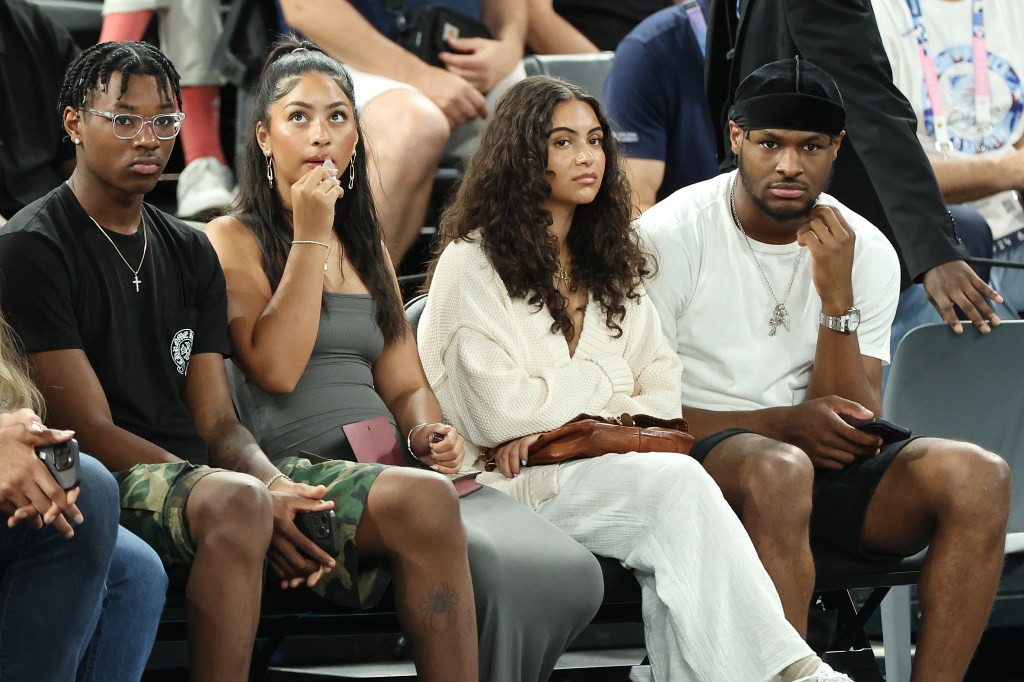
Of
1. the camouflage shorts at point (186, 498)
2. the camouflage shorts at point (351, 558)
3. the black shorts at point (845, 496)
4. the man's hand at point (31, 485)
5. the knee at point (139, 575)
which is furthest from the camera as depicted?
the black shorts at point (845, 496)

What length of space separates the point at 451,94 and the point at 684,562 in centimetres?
176

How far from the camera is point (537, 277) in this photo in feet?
10.1

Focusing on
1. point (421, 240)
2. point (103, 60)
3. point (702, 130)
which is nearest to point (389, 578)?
point (103, 60)

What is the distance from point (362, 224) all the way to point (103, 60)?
2.24 feet

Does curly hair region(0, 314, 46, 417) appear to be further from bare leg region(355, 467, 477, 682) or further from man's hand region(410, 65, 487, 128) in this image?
man's hand region(410, 65, 487, 128)

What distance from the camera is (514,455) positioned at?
9.47 ft

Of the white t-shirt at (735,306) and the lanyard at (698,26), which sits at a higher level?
the lanyard at (698,26)

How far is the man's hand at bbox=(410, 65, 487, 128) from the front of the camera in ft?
12.9

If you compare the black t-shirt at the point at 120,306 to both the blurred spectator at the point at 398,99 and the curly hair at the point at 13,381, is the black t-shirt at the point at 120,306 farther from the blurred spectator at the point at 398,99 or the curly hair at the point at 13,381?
the blurred spectator at the point at 398,99

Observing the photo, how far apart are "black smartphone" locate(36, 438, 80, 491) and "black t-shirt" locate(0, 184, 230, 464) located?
1.37ft

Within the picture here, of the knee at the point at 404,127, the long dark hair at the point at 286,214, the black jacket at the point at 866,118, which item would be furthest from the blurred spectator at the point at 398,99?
the black jacket at the point at 866,118

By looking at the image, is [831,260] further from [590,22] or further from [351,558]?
[590,22]

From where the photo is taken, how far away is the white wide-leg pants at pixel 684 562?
2.59 m

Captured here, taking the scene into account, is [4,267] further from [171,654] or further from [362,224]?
[171,654]
